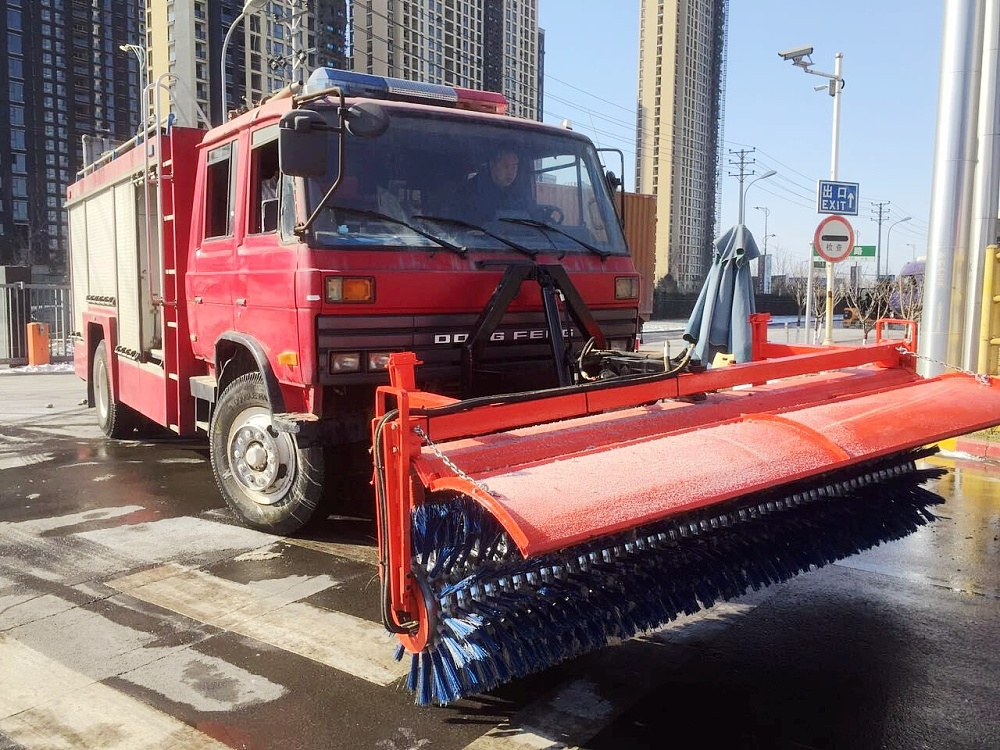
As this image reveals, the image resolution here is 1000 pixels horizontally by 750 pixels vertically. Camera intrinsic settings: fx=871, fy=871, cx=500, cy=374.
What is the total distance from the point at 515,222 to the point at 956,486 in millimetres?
4710

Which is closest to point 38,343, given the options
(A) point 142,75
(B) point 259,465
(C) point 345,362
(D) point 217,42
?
(A) point 142,75

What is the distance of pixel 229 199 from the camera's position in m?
5.57

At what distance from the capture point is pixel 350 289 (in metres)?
4.45

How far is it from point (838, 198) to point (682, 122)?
123 meters

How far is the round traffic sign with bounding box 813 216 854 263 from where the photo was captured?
13266 mm

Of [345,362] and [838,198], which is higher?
[838,198]

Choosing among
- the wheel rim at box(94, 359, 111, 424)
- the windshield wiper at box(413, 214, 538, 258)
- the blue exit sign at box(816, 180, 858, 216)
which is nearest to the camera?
the windshield wiper at box(413, 214, 538, 258)

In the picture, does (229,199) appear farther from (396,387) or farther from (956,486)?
(956,486)

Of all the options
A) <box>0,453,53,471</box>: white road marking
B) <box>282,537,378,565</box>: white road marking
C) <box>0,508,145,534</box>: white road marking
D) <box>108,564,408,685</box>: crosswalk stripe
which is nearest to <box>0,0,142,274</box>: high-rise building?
<box>0,453,53,471</box>: white road marking

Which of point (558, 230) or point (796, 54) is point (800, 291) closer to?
point (796, 54)

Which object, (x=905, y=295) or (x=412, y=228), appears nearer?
(x=412, y=228)

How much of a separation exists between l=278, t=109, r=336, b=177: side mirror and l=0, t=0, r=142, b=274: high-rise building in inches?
2981

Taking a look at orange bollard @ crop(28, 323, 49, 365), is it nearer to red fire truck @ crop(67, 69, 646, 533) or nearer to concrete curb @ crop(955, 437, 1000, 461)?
red fire truck @ crop(67, 69, 646, 533)

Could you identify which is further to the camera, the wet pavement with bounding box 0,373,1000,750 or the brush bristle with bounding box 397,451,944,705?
the wet pavement with bounding box 0,373,1000,750
